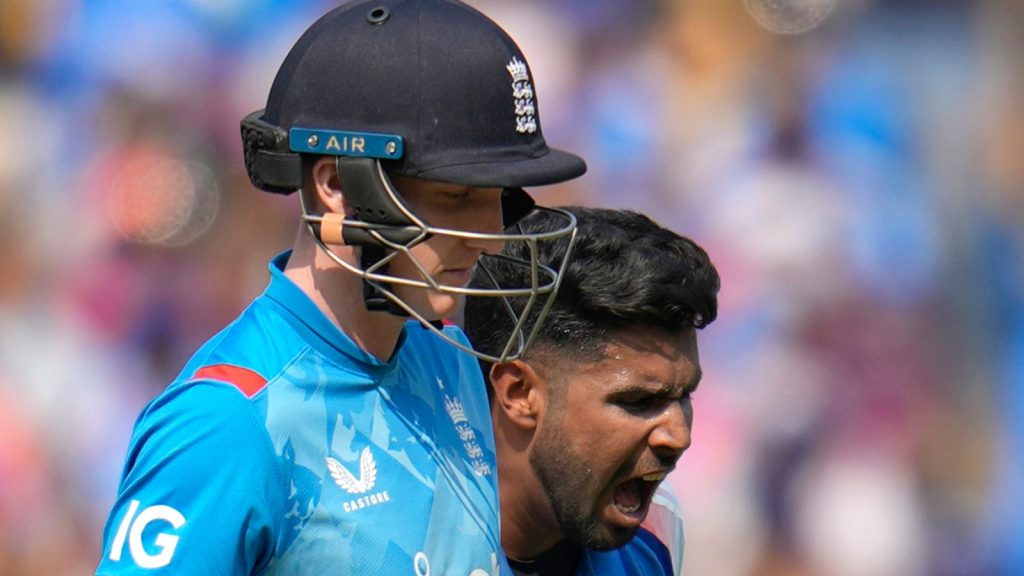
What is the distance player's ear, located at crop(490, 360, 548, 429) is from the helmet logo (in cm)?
96

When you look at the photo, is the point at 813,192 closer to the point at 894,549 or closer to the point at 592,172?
the point at 592,172

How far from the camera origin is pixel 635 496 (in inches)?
122

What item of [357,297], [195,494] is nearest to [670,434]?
[357,297]

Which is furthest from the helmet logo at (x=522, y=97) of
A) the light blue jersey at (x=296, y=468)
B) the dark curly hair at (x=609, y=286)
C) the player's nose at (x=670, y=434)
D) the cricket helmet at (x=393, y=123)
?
the player's nose at (x=670, y=434)

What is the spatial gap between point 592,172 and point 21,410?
203 cm

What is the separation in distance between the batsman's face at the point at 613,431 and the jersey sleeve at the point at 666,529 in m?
A: 0.27

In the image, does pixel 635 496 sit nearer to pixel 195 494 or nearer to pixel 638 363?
pixel 638 363

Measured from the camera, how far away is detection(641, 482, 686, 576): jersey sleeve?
130 inches

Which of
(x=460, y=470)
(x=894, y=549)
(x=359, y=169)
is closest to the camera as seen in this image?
(x=359, y=169)

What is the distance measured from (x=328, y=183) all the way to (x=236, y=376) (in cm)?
32

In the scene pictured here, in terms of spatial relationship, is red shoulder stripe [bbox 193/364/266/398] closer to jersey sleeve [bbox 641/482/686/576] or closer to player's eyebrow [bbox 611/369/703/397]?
player's eyebrow [bbox 611/369/703/397]

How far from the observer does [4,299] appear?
4801 millimetres

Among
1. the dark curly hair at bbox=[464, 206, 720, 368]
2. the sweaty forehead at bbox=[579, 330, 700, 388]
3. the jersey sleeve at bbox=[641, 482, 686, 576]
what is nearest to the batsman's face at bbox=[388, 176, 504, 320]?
the dark curly hair at bbox=[464, 206, 720, 368]

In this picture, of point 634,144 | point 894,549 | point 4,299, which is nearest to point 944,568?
A: point 894,549
